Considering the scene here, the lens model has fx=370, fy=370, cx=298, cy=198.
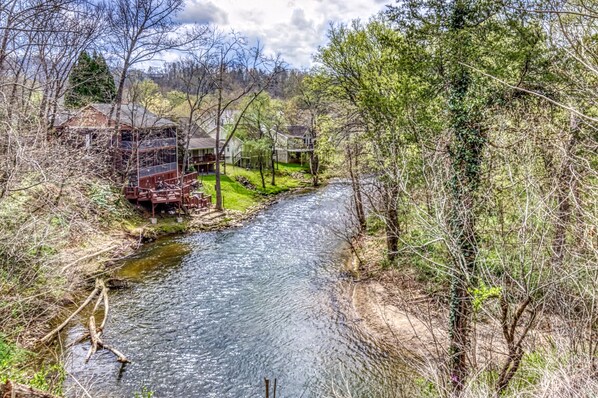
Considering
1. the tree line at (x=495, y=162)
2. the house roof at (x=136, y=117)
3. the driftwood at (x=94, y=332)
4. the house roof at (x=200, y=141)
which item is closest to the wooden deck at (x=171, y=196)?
the house roof at (x=136, y=117)

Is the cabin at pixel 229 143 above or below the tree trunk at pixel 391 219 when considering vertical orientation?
above

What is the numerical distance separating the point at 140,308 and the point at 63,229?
3709mm

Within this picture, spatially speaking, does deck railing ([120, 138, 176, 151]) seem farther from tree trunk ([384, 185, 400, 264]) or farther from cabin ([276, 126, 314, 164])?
tree trunk ([384, 185, 400, 264])

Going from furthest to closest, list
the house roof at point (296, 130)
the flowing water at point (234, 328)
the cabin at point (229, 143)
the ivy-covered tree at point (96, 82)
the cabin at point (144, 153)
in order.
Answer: the house roof at point (296, 130)
the cabin at point (229, 143)
the ivy-covered tree at point (96, 82)
the cabin at point (144, 153)
the flowing water at point (234, 328)

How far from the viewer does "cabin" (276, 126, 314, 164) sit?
43.0 metres

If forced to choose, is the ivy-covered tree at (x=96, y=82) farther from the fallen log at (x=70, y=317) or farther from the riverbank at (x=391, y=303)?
the riverbank at (x=391, y=303)

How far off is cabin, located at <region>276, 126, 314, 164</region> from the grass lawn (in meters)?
2.39

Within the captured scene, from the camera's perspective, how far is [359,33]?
16172mm

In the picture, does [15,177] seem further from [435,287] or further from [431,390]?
[435,287]

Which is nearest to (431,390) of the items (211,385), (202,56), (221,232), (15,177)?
(211,385)

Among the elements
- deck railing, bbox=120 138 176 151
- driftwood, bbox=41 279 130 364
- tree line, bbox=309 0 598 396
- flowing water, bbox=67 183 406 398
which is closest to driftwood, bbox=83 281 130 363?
driftwood, bbox=41 279 130 364

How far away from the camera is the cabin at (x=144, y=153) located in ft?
74.1

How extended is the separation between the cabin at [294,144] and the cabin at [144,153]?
16.0 metres

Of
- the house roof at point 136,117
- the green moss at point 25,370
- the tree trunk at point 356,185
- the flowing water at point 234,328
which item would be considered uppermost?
the house roof at point 136,117
